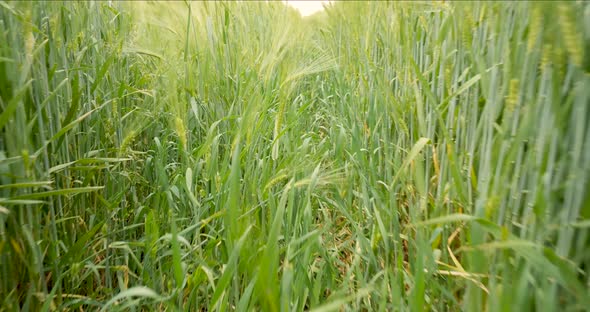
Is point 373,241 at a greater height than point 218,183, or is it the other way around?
point 218,183

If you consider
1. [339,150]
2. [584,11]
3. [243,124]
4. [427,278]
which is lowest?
[427,278]

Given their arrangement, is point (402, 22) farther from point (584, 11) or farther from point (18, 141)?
point (18, 141)

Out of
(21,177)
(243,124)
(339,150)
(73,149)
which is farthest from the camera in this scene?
(339,150)

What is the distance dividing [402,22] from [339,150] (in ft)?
1.39

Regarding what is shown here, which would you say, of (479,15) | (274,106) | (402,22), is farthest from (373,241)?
(274,106)

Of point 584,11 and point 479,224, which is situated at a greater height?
point 584,11

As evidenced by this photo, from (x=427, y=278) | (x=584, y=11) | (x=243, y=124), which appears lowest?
(x=427, y=278)

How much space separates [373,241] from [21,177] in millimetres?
704

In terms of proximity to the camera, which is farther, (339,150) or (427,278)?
(339,150)

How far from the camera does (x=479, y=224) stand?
0.66 meters

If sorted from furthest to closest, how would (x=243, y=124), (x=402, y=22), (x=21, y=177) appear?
(x=402, y=22) < (x=243, y=124) < (x=21, y=177)

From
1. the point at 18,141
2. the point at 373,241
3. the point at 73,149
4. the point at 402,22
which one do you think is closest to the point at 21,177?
the point at 18,141

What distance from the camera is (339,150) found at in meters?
1.34

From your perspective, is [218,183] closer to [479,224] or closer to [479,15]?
[479,224]
